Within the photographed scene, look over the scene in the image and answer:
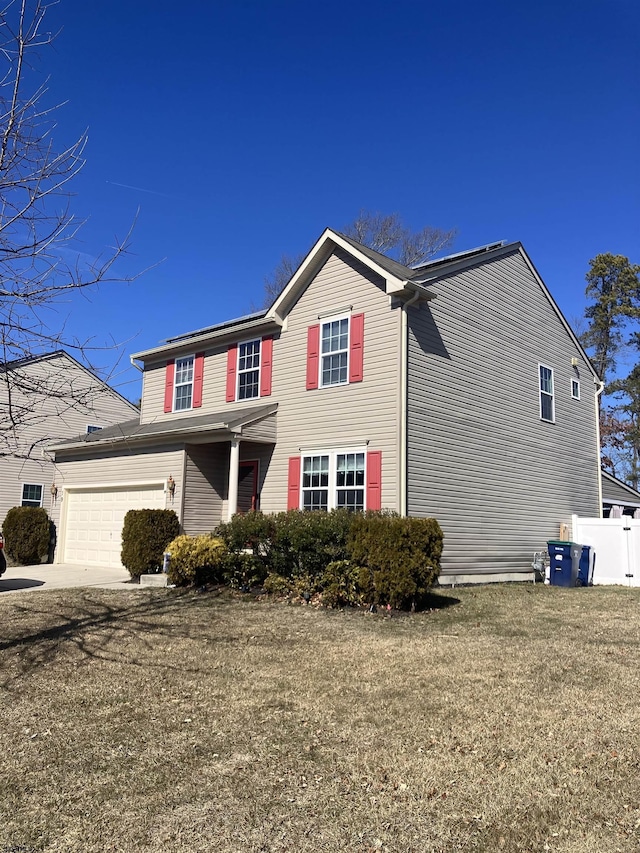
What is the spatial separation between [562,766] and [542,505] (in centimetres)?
1296

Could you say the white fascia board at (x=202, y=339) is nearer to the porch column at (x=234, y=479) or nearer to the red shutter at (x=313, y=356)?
the red shutter at (x=313, y=356)

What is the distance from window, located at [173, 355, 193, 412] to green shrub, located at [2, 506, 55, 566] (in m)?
5.31

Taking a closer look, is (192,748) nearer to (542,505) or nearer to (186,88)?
(186,88)

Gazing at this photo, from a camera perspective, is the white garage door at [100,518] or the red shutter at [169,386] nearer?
the white garage door at [100,518]

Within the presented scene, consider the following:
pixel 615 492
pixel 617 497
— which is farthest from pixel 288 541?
pixel 615 492

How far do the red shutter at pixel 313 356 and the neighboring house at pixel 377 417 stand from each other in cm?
3

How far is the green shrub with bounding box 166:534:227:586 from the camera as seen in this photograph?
1170 centimetres

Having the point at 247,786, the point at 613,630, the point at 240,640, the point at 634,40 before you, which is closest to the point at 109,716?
the point at 247,786

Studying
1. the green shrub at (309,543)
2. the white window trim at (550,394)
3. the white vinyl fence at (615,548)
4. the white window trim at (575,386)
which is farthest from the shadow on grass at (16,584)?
the white window trim at (575,386)

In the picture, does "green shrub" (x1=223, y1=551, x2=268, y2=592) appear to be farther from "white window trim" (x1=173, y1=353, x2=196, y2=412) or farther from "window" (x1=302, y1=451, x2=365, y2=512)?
"white window trim" (x1=173, y1=353, x2=196, y2=412)

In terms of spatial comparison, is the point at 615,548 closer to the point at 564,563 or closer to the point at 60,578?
the point at 564,563

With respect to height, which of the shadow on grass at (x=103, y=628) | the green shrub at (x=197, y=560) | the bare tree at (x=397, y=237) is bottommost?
the shadow on grass at (x=103, y=628)

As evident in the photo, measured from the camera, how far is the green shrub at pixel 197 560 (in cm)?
1170

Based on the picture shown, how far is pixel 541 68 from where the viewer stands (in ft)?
44.0
